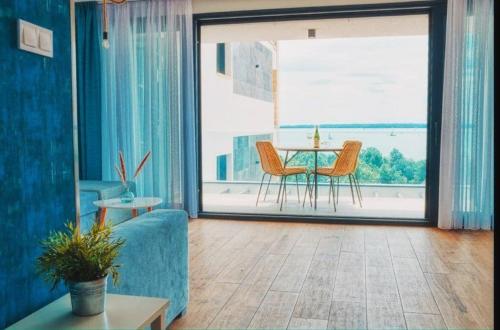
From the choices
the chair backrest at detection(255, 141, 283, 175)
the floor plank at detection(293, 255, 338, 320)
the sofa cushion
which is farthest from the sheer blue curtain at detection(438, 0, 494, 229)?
the sofa cushion

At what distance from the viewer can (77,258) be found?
53.7 inches

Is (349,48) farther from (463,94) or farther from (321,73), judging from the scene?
(463,94)

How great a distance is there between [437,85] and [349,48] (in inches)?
184

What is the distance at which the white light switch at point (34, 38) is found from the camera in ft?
4.65

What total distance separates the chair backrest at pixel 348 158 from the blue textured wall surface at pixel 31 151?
14.6ft

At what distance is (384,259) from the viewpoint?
12.1 ft

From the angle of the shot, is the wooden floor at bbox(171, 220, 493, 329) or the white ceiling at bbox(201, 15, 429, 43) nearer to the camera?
the wooden floor at bbox(171, 220, 493, 329)

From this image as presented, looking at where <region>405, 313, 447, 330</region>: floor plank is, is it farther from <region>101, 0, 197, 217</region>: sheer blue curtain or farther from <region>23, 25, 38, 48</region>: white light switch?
<region>101, 0, 197, 217</region>: sheer blue curtain

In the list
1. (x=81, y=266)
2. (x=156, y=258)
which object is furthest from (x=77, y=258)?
(x=156, y=258)

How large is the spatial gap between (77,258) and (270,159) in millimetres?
4741

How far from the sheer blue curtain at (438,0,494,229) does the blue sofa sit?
311 cm

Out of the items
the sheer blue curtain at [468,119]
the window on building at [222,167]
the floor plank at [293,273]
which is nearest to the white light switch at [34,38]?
the floor plank at [293,273]

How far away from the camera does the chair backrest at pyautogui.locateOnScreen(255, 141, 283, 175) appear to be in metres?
5.99

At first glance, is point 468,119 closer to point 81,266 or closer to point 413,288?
point 413,288
